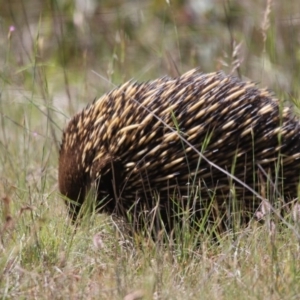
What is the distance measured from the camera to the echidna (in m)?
3.54

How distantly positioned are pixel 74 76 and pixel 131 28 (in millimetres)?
786

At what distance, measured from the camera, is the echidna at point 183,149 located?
354cm

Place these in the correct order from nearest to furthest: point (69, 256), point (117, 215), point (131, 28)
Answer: point (69, 256) → point (117, 215) → point (131, 28)

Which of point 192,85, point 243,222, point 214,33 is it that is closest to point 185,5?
point 214,33

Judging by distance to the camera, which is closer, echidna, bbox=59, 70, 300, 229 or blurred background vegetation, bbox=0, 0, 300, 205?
echidna, bbox=59, 70, 300, 229

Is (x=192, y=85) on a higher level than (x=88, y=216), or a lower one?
higher

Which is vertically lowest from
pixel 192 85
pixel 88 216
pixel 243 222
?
pixel 243 222

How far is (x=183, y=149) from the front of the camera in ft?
11.4

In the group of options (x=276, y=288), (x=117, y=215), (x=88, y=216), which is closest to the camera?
(x=276, y=288)

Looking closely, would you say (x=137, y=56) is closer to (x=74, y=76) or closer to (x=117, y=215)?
(x=74, y=76)

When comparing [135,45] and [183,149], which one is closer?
[183,149]

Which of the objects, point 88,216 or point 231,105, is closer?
point 88,216

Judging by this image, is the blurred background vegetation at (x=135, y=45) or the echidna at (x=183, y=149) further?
the blurred background vegetation at (x=135, y=45)

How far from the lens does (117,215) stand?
3547mm
